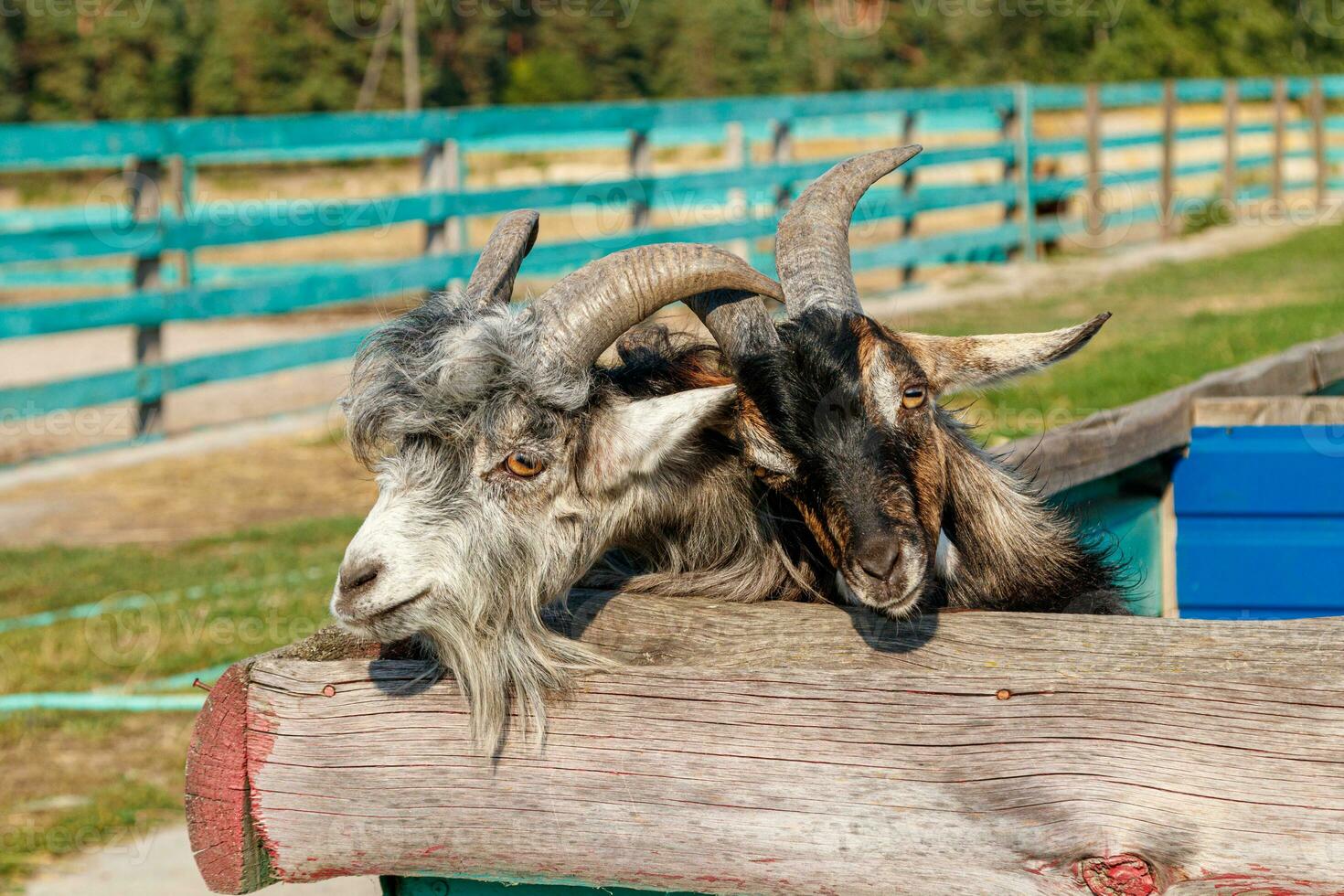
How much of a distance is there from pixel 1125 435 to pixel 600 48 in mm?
48279

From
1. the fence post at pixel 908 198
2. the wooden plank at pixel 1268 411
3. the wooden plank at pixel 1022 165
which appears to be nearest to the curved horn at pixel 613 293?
the wooden plank at pixel 1268 411

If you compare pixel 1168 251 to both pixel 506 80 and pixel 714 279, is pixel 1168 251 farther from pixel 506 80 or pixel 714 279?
pixel 506 80

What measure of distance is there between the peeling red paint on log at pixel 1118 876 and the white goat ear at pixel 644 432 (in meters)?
1.26

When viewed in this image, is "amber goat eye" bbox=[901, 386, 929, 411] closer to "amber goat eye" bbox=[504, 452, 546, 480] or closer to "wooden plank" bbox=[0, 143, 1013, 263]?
"amber goat eye" bbox=[504, 452, 546, 480]

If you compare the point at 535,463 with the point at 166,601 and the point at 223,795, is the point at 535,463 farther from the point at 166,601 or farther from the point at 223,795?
the point at 166,601

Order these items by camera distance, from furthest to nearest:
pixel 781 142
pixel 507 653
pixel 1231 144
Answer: pixel 1231 144
pixel 781 142
pixel 507 653

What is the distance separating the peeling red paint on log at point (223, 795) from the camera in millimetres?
2238

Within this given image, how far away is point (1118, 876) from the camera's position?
1.87 meters

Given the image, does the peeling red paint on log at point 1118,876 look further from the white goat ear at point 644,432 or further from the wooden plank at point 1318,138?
the wooden plank at point 1318,138

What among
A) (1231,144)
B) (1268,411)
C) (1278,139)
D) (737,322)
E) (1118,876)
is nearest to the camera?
(1118,876)

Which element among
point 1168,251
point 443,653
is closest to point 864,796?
point 443,653

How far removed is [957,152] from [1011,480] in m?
15.5

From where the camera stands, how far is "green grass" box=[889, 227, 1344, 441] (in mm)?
9188

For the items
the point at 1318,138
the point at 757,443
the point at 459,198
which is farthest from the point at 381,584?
the point at 1318,138
